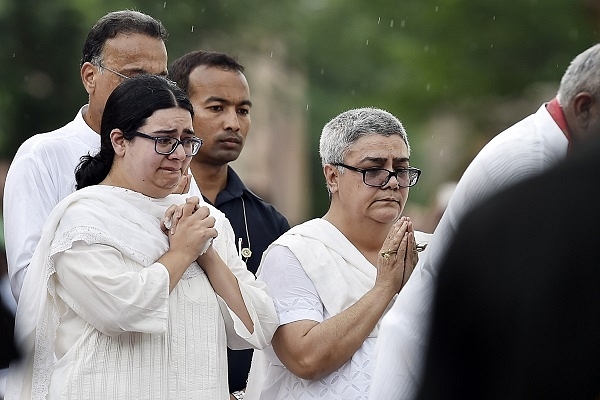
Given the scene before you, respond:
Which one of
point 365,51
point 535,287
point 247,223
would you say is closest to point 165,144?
point 247,223

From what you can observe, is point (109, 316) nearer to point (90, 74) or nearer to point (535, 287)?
point (90, 74)

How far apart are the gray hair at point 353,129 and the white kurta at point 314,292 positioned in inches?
11.9

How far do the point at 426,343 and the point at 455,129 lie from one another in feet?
71.8

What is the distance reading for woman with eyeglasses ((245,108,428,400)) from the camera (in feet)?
15.1

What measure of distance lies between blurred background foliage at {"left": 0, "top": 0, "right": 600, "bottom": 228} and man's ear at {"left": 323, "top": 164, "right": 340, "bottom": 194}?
8.61 metres

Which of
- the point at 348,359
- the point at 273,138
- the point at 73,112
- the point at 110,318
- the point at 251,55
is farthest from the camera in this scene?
the point at 273,138

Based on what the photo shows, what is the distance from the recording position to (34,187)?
4.59 meters

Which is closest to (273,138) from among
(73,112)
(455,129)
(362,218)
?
(455,129)

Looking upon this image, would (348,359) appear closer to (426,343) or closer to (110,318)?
(110,318)

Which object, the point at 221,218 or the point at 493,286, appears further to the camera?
the point at 221,218

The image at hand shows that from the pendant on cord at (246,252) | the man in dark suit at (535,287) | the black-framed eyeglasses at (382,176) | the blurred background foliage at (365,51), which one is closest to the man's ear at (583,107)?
the man in dark suit at (535,287)

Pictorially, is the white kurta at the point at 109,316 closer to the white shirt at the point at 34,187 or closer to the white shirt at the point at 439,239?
the white shirt at the point at 34,187

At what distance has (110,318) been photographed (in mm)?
3975

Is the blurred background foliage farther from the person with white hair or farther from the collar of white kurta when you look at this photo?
the person with white hair
